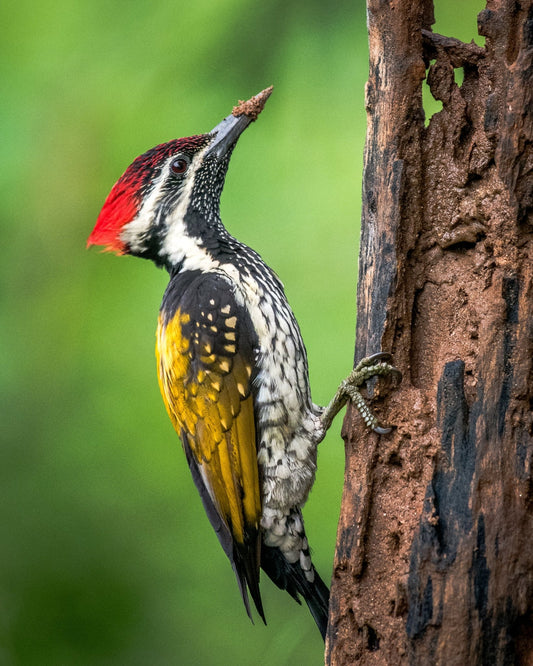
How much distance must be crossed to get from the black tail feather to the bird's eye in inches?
52.3

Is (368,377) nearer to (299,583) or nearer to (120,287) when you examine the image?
(299,583)

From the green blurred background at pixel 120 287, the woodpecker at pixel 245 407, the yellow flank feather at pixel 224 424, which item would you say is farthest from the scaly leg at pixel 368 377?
the green blurred background at pixel 120 287

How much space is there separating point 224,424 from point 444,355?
0.77 metres

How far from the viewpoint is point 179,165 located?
8.57 ft

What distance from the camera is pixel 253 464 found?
2285 mm

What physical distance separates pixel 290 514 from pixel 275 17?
2308 millimetres

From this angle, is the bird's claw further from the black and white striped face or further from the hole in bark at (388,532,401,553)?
the black and white striped face

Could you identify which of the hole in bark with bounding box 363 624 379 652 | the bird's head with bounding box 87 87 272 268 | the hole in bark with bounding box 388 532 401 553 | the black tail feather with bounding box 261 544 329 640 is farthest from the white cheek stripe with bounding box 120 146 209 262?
the hole in bark with bounding box 363 624 379 652

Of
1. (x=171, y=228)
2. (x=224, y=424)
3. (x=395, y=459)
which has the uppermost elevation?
(x=171, y=228)

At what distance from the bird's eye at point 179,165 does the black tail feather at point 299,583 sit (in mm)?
1328

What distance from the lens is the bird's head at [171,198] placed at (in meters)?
2.57

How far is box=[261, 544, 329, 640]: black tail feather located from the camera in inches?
95.2

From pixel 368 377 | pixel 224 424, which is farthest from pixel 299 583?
A: pixel 368 377

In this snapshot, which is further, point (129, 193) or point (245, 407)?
point (129, 193)
